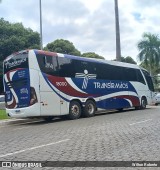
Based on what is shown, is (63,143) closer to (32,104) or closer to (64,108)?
(32,104)

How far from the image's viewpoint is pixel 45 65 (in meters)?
17.6

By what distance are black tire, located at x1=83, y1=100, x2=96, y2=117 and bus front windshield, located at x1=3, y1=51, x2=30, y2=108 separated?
4148 millimetres

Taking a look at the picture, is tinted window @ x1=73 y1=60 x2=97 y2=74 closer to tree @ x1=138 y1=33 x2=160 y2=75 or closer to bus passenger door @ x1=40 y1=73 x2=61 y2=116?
bus passenger door @ x1=40 y1=73 x2=61 y2=116

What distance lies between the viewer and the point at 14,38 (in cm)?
4216

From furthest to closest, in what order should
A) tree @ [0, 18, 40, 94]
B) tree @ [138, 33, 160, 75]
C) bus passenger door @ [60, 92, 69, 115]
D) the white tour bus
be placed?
tree @ [138, 33, 160, 75], tree @ [0, 18, 40, 94], bus passenger door @ [60, 92, 69, 115], the white tour bus

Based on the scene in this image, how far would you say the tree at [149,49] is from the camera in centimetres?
5841

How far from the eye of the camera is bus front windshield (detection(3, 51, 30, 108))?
1722cm

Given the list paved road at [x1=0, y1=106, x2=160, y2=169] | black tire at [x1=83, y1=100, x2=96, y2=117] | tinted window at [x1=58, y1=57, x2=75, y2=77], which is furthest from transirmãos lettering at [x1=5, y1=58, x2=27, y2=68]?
paved road at [x1=0, y1=106, x2=160, y2=169]

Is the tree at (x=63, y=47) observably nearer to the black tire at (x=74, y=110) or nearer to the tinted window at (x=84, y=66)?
the tinted window at (x=84, y=66)

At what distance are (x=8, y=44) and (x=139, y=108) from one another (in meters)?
20.7

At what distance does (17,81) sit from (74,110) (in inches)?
142

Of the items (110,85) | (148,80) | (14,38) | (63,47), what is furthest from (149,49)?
(110,85)

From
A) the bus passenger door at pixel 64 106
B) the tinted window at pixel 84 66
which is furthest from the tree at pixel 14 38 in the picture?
the bus passenger door at pixel 64 106

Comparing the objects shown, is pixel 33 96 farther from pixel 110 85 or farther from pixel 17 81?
pixel 110 85
